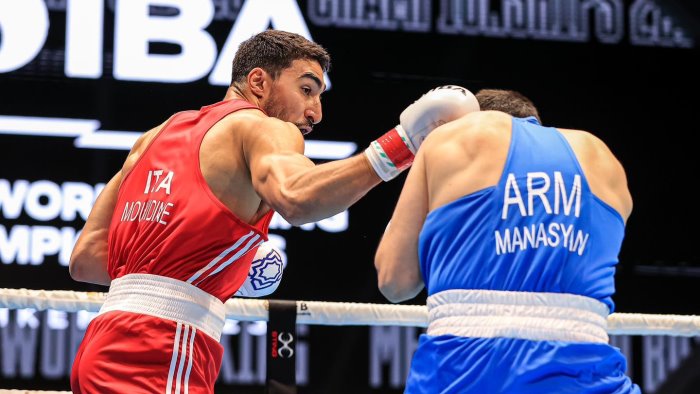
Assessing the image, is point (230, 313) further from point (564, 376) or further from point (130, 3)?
point (130, 3)

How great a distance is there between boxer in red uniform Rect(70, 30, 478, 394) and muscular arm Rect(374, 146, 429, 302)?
7.8 inches

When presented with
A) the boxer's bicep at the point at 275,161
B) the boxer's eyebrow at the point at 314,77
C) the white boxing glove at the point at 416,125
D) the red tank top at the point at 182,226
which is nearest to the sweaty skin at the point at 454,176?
the white boxing glove at the point at 416,125

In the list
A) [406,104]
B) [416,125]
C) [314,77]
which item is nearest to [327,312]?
[314,77]

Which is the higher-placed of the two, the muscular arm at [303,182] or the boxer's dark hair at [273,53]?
the boxer's dark hair at [273,53]

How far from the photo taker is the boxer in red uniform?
88.3 inches

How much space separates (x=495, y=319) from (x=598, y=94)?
3.31 metres

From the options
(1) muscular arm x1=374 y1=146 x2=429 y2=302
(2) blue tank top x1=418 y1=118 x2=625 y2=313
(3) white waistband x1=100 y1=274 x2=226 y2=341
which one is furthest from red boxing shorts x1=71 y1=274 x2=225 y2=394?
(2) blue tank top x1=418 y1=118 x2=625 y2=313

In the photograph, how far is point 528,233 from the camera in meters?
1.94

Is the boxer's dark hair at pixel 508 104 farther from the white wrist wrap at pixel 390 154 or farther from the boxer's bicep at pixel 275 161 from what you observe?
the boxer's bicep at pixel 275 161

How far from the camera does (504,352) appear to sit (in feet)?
6.22

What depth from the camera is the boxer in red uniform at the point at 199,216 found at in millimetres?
2242

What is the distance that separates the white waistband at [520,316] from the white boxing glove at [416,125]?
399 millimetres

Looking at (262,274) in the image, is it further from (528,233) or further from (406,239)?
(528,233)

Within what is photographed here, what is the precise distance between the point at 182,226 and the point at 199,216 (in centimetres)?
4
